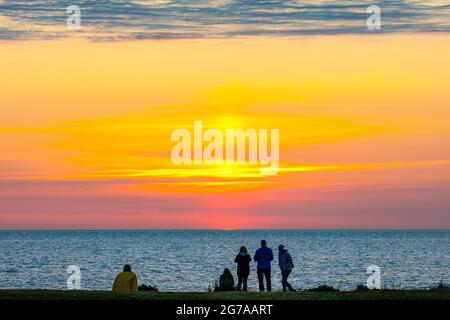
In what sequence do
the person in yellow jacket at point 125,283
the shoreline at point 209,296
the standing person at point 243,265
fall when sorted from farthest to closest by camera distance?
the standing person at point 243,265 → the person in yellow jacket at point 125,283 → the shoreline at point 209,296

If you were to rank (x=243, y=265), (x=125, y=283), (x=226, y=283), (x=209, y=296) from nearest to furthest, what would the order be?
(x=209, y=296)
(x=125, y=283)
(x=243, y=265)
(x=226, y=283)

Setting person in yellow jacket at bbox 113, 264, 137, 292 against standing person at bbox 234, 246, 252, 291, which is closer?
person in yellow jacket at bbox 113, 264, 137, 292

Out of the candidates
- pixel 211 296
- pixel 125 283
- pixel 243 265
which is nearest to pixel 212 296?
pixel 211 296

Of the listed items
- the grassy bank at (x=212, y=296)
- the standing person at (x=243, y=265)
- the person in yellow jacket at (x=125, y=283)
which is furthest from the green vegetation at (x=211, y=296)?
the standing person at (x=243, y=265)

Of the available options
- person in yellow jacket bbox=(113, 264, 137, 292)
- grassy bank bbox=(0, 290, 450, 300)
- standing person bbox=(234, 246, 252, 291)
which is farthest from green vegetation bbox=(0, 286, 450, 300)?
Result: standing person bbox=(234, 246, 252, 291)

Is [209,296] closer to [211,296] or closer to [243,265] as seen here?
[211,296]

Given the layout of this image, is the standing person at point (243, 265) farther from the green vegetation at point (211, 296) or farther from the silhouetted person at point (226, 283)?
the green vegetation at point (211, 296)

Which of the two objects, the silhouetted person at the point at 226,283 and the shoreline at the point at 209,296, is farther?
the silhouetted person at the point at 226,283

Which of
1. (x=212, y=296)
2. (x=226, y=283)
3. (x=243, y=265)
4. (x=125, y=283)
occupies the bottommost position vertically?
(x=212, y=296)

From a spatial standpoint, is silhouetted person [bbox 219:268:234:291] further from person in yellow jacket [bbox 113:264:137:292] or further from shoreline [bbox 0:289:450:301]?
shoreline [bbox 0:289:450:301]

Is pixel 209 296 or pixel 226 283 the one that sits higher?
pixel 226 283
